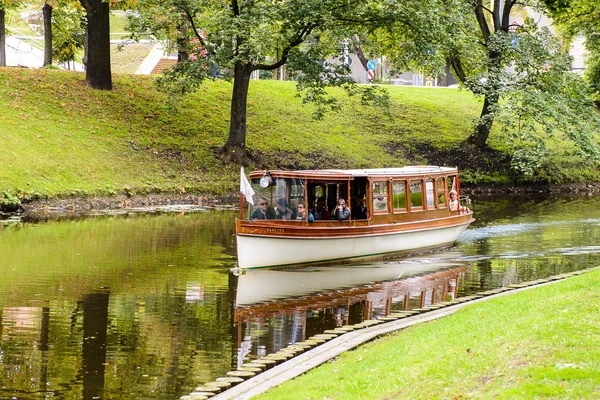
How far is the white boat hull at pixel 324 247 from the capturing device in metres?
24.8

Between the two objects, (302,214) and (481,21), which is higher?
(481,21)

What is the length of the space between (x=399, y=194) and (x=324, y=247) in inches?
170

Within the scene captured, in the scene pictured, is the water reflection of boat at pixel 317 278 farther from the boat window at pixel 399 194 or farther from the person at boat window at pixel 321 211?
the boat window at pixel 399 194

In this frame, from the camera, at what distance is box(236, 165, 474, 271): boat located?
993 inches

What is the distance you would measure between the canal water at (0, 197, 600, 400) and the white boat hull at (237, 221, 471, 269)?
1.63 feet

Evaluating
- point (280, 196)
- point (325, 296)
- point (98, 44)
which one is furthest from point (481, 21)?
point (325, 296)

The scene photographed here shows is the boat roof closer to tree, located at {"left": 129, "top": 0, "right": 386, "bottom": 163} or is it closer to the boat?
the boat

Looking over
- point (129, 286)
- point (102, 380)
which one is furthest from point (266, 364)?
point (129, 286)

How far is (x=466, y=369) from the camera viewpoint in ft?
35.1

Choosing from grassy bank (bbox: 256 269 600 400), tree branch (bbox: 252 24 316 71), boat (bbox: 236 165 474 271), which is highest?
tree branch (bbox: 252 24 316 71)

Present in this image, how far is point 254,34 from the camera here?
36.1 meters

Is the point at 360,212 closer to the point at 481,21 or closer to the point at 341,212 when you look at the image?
Result: the point at 341,212

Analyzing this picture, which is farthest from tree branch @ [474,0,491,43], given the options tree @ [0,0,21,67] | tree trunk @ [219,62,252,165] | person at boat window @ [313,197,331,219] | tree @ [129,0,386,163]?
person at boat window @ [313,197,331,219]

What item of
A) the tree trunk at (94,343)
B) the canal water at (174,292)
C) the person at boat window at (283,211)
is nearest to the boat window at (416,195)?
the canal water at (174,292)
